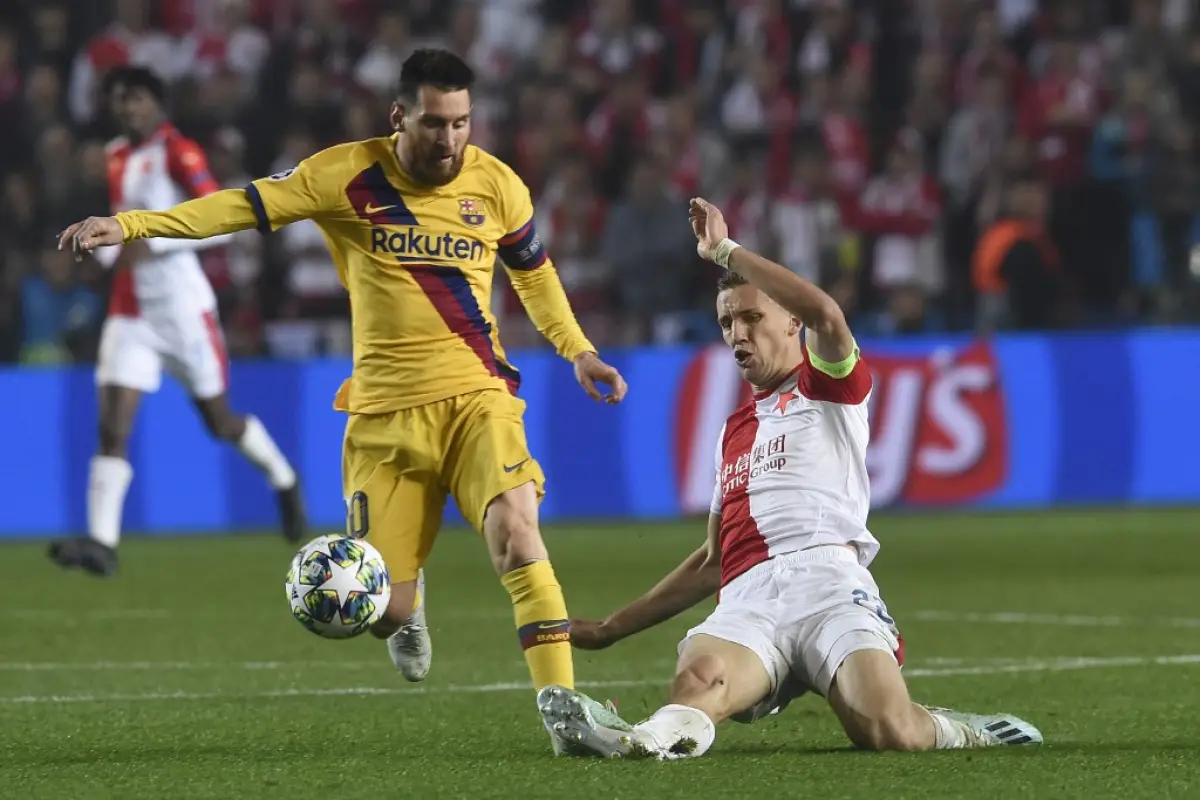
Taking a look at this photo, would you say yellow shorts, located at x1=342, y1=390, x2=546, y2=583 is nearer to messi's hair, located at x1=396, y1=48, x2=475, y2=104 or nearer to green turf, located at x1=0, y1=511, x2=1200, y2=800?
green turf, located at x1=0, y1=511, x2=1200, y2=800

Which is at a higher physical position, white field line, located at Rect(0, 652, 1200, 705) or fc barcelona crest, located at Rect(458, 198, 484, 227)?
fc barcelona crest, located at Rect(458, 198, 484, 227)

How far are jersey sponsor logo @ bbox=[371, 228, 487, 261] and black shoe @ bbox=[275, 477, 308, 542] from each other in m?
6.13

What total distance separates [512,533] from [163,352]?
5853 millimetres

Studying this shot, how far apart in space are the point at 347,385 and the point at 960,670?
8.39 feet

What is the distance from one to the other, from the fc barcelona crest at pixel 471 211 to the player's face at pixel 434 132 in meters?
0.09

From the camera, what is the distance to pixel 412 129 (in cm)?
642

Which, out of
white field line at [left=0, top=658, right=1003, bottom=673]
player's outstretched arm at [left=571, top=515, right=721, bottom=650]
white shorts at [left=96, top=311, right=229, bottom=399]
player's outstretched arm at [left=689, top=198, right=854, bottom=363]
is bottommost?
white field line at [left=0, top=658, right=1003, bottom=673]

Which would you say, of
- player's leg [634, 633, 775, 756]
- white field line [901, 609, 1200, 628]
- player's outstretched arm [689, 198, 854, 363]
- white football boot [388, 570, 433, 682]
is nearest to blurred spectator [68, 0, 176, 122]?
white field line [901, 609, 1200, 628]

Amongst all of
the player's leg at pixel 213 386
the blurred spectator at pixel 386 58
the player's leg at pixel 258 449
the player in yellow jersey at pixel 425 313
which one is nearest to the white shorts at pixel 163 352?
the player's leg at pixel 213 386

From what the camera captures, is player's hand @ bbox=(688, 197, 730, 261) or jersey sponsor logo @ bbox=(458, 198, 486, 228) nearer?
player's hand @ bbox=(688, 197, 730, 261)

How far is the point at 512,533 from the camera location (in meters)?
6.27

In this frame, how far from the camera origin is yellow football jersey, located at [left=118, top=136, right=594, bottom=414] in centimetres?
658

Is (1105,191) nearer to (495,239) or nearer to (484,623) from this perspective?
(484,623)

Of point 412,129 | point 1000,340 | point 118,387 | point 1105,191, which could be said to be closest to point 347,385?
point 412,129
